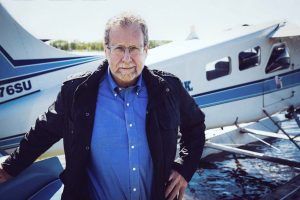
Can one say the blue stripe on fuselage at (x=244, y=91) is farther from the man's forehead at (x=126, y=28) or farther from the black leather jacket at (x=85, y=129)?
the man's forehead at (x=126, y=28)

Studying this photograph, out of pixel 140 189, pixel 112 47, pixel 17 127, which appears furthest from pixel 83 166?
pixel 17 127

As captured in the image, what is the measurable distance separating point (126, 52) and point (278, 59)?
17.4 ft

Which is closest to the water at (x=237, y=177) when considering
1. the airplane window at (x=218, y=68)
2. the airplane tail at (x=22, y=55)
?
the airplane window at (x=218, y=68)

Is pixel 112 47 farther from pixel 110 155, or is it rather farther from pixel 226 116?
pixel 226 116

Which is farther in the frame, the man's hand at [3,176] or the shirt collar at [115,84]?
the man's hand at [3,176]

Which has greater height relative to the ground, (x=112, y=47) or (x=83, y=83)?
(x=112, y=47)

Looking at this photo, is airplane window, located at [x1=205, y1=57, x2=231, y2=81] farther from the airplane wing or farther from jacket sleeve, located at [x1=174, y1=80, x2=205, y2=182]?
jacket sleeve, located at [x1=174, y1=80, x2=205, y2=182]

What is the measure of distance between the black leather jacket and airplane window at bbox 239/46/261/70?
14.4ft

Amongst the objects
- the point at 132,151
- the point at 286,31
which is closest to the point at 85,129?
the point at 132,151

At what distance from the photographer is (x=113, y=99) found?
1956 millimetres

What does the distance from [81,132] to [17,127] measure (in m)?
3.21

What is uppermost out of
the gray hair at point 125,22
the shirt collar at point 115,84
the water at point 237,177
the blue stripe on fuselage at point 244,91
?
the gray hair at point 125,22

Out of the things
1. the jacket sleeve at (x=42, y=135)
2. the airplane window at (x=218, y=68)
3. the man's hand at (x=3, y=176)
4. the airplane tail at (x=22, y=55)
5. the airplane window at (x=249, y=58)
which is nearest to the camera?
the jacket sleeve at (x=42, y=135)

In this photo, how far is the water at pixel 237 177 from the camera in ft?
19.4
